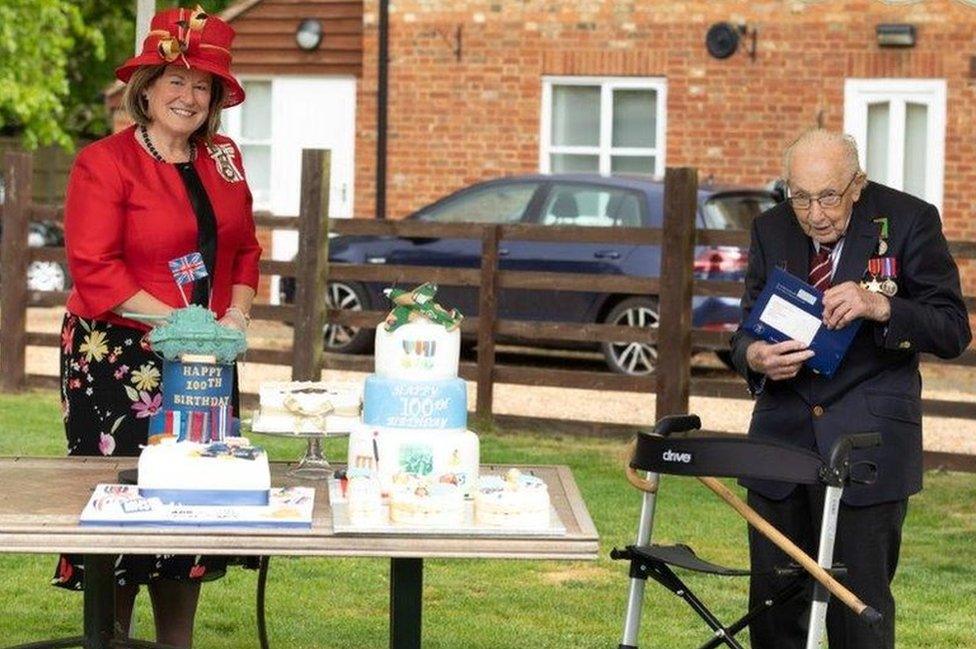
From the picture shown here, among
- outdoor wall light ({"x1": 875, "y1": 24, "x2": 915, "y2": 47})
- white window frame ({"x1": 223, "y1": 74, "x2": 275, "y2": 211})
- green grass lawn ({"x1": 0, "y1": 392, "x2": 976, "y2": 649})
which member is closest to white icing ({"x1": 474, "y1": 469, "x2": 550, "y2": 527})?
green grass lawn ({"x1": 0, "y1": 392, "x2": 976, "y2": 649})

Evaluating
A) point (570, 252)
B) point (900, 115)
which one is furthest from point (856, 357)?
point (900, 115)

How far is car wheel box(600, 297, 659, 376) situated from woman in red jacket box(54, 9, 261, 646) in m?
9.78

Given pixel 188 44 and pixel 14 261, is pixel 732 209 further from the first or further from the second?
pixel 188 44

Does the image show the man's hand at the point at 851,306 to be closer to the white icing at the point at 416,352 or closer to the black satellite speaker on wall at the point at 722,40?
the white icing at the point at 416,352

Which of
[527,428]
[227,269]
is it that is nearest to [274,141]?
[527,428]

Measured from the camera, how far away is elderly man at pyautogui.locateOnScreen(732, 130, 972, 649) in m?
5.23

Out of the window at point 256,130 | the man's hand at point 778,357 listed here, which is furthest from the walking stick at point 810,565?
the window at point 256,130

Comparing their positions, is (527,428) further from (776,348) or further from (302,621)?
(776,348)

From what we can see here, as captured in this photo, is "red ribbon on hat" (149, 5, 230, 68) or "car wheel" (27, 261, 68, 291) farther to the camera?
"car wheel" (27, 261, 68, 291)

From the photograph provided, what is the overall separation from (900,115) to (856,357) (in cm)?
1441

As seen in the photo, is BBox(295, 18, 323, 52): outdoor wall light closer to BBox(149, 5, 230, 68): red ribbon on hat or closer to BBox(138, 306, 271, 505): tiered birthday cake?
BBox(149, 5, 230, 68): red ribbon on hat

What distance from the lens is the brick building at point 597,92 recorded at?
19234 millimetres

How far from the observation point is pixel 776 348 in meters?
5.32

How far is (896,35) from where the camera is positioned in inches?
750
